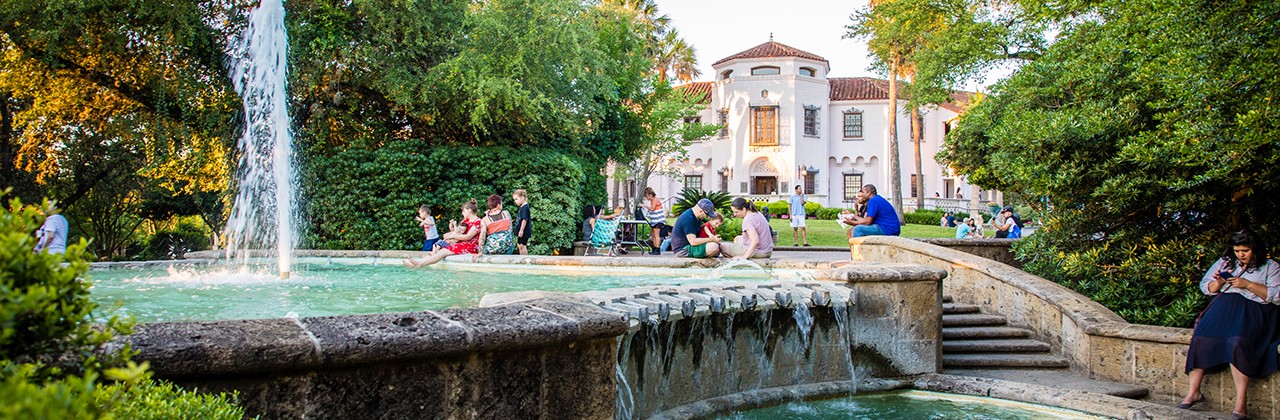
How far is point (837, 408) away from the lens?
7422 millimetres

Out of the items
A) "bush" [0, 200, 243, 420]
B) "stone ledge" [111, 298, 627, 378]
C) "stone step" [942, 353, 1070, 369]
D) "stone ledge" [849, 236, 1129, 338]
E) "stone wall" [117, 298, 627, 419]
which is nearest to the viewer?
"bush" [0, 200, 243, 420]

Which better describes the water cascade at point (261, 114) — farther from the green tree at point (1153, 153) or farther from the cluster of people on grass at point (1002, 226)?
the cluster of people on grass at point (1002, 226)

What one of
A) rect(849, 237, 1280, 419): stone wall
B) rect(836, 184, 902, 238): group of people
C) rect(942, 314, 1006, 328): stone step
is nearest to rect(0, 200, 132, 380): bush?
rect(849, 237, 1280, 419): stone wall

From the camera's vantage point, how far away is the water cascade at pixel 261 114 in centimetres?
1658

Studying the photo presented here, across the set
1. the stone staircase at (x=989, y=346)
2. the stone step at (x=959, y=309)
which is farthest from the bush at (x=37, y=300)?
the stone step at (x=959, y=309)

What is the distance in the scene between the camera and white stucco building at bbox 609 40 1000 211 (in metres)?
49.7

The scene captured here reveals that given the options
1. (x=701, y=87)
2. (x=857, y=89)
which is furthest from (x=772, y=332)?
(x=857, y=89)

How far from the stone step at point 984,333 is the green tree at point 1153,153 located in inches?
37.3

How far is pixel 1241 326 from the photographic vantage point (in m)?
7.10

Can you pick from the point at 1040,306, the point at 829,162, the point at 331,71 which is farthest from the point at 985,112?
the point at 829,162

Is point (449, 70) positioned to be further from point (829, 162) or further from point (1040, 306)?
point (829, 162)

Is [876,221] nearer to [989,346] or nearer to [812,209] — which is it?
[989,346]

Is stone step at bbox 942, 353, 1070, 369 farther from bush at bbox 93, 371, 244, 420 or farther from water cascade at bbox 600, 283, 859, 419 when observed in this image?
bush at bbox 93, 371, 244, 420

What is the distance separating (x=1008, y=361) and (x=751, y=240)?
3.27 meters
